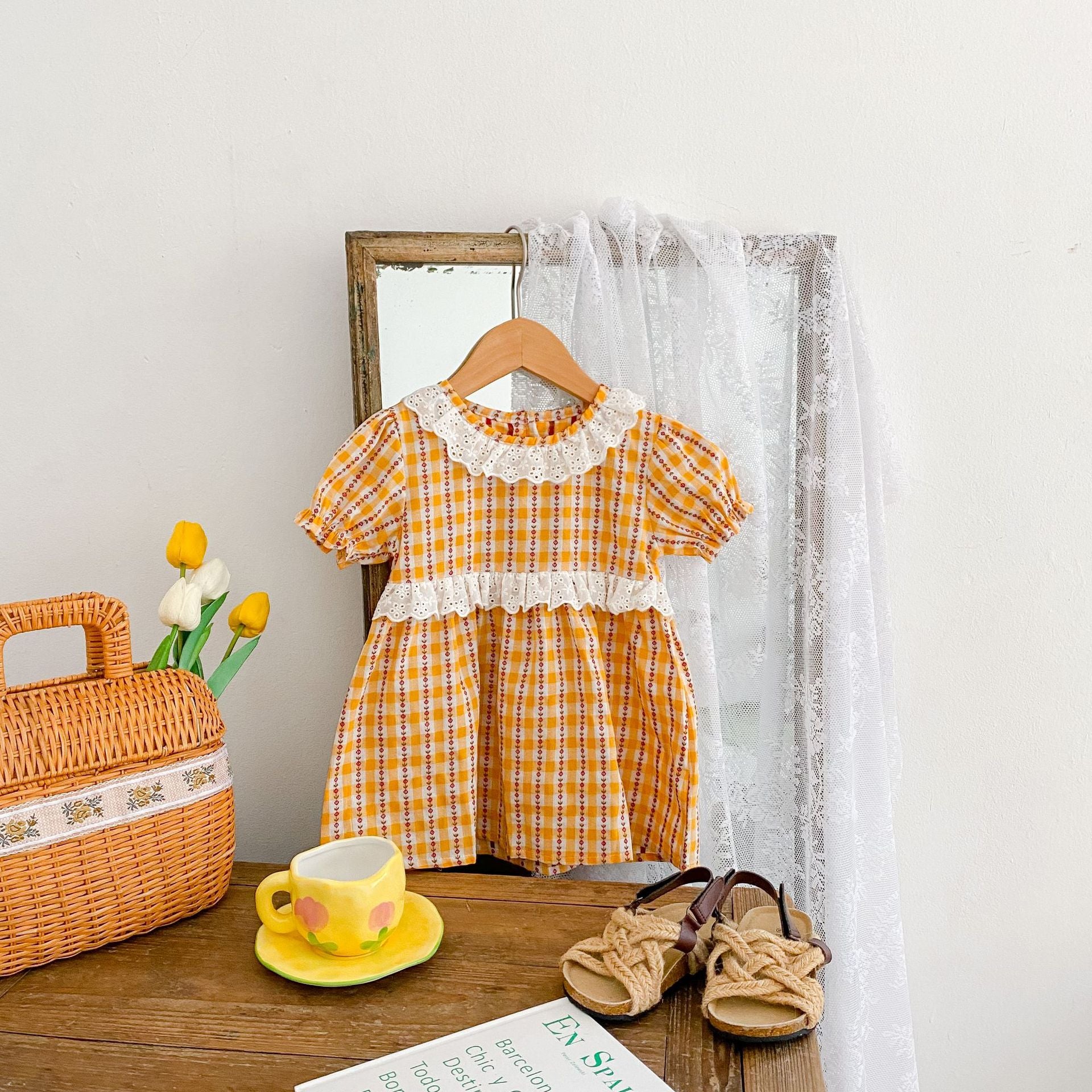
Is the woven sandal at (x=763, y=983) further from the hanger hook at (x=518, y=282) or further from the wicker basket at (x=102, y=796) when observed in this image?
the hanger hook at (x=518, y=282)

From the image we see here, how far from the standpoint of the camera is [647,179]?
109cm

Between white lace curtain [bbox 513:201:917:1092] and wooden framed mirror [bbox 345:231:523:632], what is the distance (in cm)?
4

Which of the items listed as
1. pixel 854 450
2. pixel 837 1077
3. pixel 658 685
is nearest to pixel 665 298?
pixel 854 450

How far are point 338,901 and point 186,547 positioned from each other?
40 centimetres

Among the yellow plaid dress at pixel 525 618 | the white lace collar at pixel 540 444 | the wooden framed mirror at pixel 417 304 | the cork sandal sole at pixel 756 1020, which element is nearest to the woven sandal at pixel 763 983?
the cork sandal sole at pixel 756 1020

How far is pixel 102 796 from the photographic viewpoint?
0.81m

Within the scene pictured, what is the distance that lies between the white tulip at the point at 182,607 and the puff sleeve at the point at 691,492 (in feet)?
1.58

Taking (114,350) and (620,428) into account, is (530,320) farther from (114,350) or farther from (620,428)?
(114,350)

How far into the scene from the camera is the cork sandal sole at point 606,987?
728 mm

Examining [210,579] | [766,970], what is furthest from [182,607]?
[766,970]

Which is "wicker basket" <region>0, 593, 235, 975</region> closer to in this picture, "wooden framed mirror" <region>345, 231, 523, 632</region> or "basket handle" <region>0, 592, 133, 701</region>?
"basket handle" <region>0, 592, 133, 701</region>

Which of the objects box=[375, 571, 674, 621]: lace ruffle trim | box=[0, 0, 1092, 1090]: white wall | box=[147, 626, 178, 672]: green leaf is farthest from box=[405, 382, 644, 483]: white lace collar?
box=[147, 626, 178, 672]: green leaf

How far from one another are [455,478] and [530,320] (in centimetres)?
19

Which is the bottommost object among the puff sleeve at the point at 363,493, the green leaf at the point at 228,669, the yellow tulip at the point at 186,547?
the green leaf at the point at 228,669
